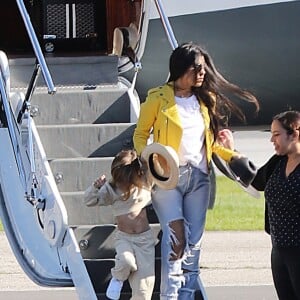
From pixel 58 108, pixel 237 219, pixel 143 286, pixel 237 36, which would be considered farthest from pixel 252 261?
pixel 237 36

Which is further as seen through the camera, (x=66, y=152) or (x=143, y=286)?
(x=66, y=152)

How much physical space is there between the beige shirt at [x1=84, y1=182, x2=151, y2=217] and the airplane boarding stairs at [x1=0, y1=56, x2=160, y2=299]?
174 mm

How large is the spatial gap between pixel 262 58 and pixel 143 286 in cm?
1228

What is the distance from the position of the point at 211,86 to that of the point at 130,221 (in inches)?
33.3

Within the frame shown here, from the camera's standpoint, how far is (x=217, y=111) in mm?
5387

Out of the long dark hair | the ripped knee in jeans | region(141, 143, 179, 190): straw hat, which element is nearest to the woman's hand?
the long dark hair

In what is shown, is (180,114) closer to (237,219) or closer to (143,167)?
(143,167)

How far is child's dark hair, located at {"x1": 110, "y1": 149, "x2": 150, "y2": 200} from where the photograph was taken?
17.2ft

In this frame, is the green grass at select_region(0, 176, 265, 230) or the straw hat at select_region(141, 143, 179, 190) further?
the green grass at select_region(0, 176, 265, 230)

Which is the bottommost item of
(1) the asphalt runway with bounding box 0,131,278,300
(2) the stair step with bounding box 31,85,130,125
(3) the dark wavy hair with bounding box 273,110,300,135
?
(1) the asphalt runway with bounding box 0,131,278,300

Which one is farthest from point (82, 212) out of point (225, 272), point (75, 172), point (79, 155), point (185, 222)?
point (225, 272)

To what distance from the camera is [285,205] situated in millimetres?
4758

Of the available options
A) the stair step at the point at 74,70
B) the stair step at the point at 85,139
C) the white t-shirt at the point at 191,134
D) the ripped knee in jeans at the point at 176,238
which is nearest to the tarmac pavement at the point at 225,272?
the stair step at the point at 85,139

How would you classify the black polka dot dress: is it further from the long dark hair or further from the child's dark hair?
the child's dark hair
